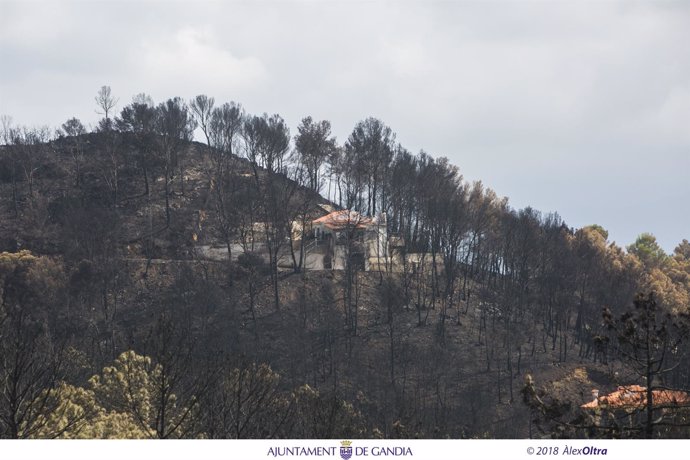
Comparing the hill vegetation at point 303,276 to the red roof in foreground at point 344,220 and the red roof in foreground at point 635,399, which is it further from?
the red roof in foreground at point 635,399

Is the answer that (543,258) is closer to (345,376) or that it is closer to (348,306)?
(348,306)

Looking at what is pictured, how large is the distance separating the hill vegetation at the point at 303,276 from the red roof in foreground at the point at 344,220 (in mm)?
1771

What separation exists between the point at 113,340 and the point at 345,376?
52.6 ft

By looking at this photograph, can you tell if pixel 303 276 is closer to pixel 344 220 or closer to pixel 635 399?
pixel 344 220

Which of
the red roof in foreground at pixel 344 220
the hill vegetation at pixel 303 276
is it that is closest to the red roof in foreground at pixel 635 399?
the hill vegetation at pixel 303 276

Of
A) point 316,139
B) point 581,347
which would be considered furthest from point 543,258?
point 316,139

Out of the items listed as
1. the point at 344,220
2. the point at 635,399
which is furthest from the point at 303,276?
the point at 635,399

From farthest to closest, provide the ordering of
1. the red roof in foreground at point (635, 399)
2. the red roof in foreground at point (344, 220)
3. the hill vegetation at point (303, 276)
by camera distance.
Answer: the red roof in foreground at point (344, 220) → the hill vegetation at point (303, 276) → the red roof in foreground at point (635, 399)

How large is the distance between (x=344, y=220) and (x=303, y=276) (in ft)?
25.7

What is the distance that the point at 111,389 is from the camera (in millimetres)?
37469

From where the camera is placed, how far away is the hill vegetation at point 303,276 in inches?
2542

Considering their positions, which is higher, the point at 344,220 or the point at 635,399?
the point at 344,220

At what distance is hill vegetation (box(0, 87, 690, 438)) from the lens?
64.6 metres

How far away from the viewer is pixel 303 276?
8269 centimetres
